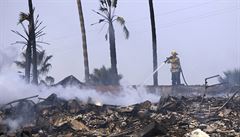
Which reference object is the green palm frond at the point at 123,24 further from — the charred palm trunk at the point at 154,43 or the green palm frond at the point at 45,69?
the green palm frond at the point at 45,69

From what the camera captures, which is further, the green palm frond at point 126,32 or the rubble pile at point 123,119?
the green palm frond at point 126,32

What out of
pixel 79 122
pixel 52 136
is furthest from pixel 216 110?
pixel 52 136

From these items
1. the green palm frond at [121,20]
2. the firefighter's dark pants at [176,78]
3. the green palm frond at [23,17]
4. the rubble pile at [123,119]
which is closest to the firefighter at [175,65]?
the firefighter's dark pants at [176,78]

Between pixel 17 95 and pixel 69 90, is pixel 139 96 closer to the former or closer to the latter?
pixel 69 90

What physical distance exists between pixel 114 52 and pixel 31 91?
40.1 feet

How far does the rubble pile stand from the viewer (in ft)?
38.2

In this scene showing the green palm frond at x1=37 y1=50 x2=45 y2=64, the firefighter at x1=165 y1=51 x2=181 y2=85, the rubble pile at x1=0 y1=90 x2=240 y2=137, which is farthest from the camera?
the green palm frond at x1=37 y1=50 x2=45 y2=64

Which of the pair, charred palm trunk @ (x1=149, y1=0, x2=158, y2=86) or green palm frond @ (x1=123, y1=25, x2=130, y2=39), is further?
green palm frond @ (x1=123, y1=25, x2=130, y2=39)

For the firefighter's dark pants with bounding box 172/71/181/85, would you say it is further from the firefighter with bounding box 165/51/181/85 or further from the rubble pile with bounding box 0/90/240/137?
the rubble pile with bounding box 0/90/240/137

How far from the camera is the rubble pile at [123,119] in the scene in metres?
11.6

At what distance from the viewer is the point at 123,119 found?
13367mm

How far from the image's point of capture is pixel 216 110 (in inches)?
557

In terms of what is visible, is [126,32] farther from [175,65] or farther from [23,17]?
[175,65]

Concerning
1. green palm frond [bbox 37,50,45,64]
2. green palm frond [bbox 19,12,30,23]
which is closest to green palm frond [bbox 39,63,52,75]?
green palm frond [bbox 37,50,45,64]
